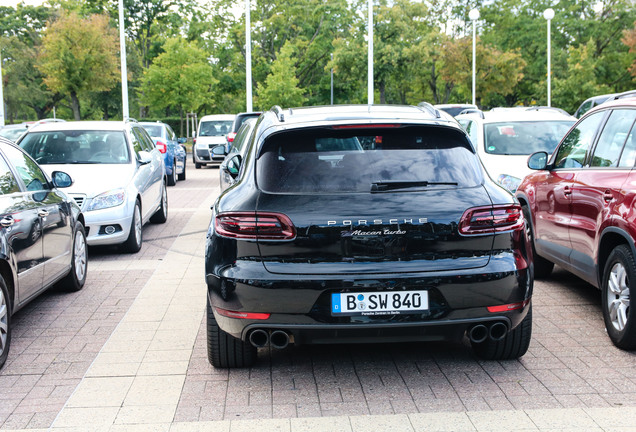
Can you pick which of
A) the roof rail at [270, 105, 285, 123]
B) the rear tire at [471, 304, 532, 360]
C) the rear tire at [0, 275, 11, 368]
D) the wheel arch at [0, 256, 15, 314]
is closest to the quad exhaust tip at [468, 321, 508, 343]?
the rear tire at [471, 304, 532, 360]

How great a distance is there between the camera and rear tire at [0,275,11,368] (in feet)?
17.0

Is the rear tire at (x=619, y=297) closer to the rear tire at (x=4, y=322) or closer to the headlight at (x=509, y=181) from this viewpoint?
the rear tire at (x=4, y=322)

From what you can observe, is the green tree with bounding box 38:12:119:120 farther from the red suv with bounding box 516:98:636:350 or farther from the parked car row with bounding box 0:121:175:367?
the red suv with bounding box 516:98:636:350

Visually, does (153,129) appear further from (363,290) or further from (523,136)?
(363,290)

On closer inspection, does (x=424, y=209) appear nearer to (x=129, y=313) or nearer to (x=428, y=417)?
(x=428, y=417)

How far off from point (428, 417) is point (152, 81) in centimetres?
4077

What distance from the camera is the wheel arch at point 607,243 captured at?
536 cm

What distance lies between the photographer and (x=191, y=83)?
42.5 meters

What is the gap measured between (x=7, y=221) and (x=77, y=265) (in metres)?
2.02

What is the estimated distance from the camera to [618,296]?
5422 millimetres

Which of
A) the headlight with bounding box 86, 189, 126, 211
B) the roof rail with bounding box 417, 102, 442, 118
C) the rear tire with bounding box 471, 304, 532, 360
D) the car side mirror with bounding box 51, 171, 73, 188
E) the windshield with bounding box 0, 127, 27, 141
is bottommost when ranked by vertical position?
the rear tire with bounding box 471, 304, 532, 360

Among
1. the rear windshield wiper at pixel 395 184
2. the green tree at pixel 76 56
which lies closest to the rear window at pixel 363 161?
the rear windshield wiper at pixel 395 184

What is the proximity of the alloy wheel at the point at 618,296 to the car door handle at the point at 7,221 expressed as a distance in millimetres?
4217

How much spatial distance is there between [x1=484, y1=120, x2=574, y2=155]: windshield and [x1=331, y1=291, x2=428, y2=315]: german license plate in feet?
22.7
